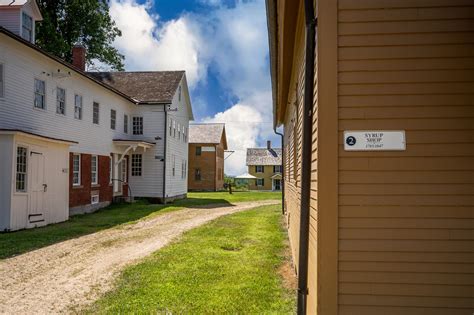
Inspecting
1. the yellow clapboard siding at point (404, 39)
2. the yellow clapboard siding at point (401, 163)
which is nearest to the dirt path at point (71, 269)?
the yellow clapboard siding at point (401, 163)

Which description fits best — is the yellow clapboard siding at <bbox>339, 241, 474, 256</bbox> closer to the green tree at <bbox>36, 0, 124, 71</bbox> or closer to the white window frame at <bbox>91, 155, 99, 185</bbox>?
the white window frame at <bbox>91, 155, 99, 185</bbox>

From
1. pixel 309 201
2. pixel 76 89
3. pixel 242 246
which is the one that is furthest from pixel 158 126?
pixel 309 201

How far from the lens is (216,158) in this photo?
41.6m

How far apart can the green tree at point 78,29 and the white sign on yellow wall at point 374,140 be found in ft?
89.7

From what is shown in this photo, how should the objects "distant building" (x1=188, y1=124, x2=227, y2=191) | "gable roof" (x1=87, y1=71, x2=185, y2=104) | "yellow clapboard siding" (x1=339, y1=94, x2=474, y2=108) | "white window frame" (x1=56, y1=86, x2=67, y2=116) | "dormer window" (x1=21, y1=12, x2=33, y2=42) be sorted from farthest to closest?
"distant building" (x1=188, y1=124, x2=227, y2=191), "gable roof" (x1=87, y1=71, x2=185, y2=104), "white window frame" (x1=56, y1=86, x2=67, y2=116), "dormer window" (x1=21, y1=12, x2=33, y2=42), "yellow clapboard siding" (x1=339, y1=94, x2=474, y2=108)

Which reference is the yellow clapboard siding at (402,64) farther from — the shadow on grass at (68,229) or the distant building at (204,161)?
the distant building at (204,161)

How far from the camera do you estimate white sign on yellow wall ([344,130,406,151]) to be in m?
2.79

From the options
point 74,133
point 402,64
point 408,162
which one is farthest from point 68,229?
point 402,64

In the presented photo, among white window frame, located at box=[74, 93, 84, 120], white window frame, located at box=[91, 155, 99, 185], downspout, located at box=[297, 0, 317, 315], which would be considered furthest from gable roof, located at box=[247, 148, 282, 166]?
downspout, located at box=[297, 0, 317, 315]

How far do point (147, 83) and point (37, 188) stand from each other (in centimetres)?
1287

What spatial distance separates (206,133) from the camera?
42594 millimetres

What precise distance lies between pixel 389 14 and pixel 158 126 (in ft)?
63.9

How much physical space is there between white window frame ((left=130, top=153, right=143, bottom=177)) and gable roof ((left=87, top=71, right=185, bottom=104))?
3171 millimetres

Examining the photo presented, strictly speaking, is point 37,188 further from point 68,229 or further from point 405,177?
point 405,177
